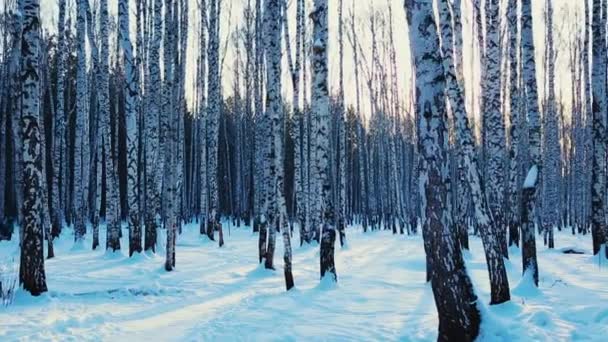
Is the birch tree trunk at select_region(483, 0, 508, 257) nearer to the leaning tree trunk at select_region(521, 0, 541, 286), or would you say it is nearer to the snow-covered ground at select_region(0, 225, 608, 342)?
the leaning tree trunk at select_region(521, 0, 541, 286)

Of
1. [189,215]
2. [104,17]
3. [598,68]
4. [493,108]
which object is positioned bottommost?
[189,215]

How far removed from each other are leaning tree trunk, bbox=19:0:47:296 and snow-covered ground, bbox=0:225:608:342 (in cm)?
75

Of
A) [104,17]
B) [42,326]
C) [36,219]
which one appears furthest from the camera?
[104,17]

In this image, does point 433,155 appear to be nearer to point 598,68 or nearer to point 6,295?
point 6,295

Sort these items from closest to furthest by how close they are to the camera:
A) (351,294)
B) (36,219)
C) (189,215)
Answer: (36,219), (351,294), (189,215)

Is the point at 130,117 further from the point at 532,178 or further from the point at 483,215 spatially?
the point at 532,178

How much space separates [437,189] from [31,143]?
6379 millimetres

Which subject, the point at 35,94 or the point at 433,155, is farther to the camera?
the point at 35,94

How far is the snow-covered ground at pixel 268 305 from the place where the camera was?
588cm

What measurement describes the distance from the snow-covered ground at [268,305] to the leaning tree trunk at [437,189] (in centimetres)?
33

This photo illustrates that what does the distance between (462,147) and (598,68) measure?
824 cm

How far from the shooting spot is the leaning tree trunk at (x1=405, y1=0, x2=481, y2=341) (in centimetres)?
509

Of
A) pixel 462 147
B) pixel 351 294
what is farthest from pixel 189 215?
pixel 462 147

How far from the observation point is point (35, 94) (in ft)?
26.7
